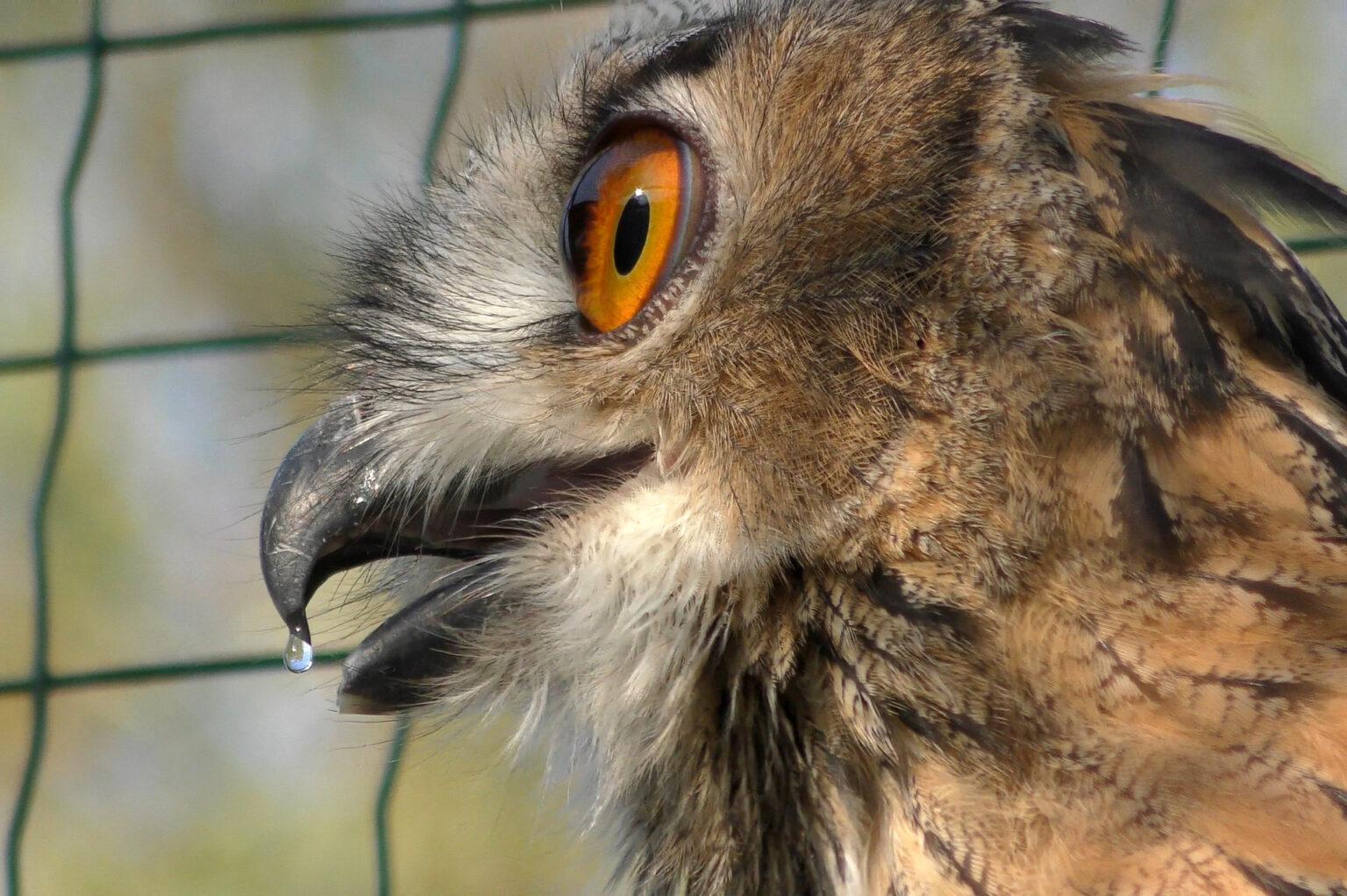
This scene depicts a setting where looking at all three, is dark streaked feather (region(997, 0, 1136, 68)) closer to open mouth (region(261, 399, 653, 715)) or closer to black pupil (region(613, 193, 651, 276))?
black pupil (region(613, 193, 651, 276))

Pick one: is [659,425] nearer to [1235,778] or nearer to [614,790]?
[614,790]

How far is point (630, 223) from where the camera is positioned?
33.9 inches

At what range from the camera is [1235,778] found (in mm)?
681

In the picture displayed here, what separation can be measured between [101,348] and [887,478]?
223 cm

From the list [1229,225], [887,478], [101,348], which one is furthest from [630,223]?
[101,348]

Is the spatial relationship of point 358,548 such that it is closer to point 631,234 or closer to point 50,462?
point 631,234

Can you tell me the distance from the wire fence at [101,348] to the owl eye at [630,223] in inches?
42.3

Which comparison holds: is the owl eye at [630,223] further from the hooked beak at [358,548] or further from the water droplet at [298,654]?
the water droplet at [298,654]

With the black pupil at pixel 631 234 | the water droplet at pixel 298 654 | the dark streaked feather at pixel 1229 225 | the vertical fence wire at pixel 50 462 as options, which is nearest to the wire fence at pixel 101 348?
the vertical fence wire at pixel 50 462

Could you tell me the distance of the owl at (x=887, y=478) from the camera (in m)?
0.70

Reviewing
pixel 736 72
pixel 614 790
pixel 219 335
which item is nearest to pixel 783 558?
pixel 614 790

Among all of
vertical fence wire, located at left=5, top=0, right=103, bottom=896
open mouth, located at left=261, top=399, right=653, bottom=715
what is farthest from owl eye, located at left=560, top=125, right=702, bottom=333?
vertical fence wire, located at left=5, top=0, right=103, bottom=896

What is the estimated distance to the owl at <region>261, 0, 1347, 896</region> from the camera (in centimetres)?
70

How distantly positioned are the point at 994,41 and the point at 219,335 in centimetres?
211
